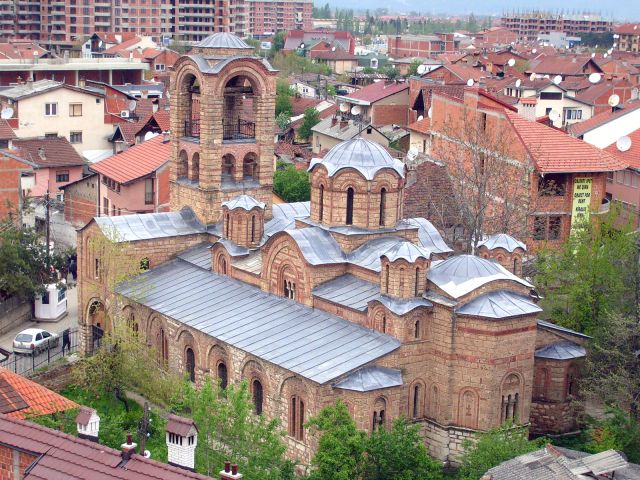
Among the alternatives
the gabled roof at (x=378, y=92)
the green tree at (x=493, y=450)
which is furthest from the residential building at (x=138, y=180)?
the green tree at (x=493, y=450)

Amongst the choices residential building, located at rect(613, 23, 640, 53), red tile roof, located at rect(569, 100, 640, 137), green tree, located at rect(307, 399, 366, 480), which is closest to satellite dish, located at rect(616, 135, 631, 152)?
red tile roof, located at rect(569, 100, 640, 137)

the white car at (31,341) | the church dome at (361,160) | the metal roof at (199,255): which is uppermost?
the church dome at (361,160)

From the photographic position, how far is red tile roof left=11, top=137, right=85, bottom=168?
198 ft

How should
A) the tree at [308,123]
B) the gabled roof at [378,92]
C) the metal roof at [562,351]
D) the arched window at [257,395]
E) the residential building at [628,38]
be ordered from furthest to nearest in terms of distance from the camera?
the residential building at [628,38] → the tree at [308,123] → the gabled roof at [378,92] → the metal roof at [562,351] → the arched window at [257,395]

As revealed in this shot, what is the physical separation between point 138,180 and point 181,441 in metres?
31.6

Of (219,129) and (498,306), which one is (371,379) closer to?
(498,306)

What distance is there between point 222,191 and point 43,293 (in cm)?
867

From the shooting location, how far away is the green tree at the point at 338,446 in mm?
27688

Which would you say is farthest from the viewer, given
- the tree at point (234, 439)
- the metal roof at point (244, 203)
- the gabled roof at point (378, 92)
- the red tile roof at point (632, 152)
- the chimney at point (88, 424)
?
the gabled roof at point (378, 92)

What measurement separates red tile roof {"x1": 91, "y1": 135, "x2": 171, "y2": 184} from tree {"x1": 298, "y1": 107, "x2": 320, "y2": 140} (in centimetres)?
2312

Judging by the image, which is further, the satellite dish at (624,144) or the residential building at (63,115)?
the residential building at (63,115)

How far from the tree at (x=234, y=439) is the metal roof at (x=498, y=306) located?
630 centimetres

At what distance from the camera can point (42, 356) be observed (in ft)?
134

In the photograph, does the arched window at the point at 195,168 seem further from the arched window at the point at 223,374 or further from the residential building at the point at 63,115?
the residential building at the point at 63,115
